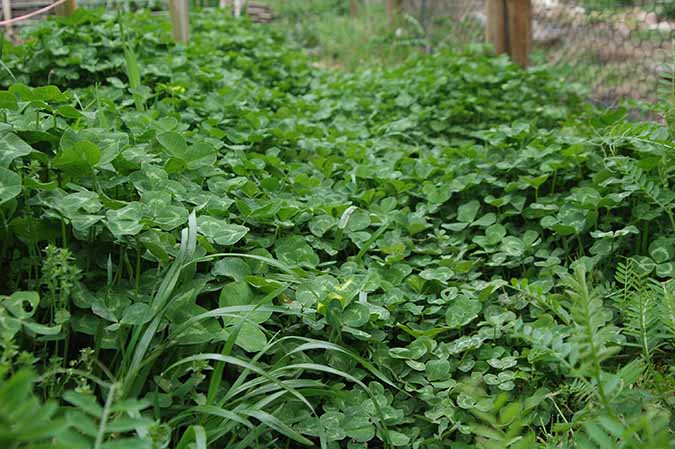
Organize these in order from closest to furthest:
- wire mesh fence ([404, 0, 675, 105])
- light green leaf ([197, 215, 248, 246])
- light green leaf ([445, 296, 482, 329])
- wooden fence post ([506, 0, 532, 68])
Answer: light green leaf ([197, 215, 248, 246]) → light green leaf ([445, 296, 482, 329]) → wire mesh fence ([404, 0, 675, 105]) → wooden fence post ([506, 0, 532, 68])

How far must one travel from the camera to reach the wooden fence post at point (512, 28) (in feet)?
12.8

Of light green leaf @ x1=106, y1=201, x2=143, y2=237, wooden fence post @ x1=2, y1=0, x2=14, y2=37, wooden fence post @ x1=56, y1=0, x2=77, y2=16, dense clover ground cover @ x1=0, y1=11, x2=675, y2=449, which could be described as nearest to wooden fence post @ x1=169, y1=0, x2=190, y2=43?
wooden fence post @ x1=56, y1=0, x2=77, y2=16

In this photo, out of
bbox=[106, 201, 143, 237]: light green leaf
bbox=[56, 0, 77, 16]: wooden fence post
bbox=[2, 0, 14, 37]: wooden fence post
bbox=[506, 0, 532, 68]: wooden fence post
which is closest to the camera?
bbox=[106, 201, 143, 237]: light green leaf

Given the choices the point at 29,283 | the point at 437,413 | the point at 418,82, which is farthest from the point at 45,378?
the point at 418,82

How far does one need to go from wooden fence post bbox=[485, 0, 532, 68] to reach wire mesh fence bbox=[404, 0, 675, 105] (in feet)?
0.33

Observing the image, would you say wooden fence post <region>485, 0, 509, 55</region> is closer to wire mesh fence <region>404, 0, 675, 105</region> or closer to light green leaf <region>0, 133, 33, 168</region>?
wire mesh fence <region>404, 0, 675, 105</region>

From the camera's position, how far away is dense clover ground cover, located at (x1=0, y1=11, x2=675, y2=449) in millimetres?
1396

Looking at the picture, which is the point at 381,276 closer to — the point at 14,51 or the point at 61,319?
the point at 61,319

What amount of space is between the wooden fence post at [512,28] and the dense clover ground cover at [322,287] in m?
1.36

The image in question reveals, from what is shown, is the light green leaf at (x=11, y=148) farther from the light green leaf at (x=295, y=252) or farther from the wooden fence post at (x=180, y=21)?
the wooden fence post at (x=180, y=21)

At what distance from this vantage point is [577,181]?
2375 mm

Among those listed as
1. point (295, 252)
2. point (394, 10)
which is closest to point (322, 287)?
point (295, 252)

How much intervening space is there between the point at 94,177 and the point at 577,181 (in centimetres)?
158

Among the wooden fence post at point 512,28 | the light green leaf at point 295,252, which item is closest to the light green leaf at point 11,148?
the light green leaf at point 295,252
